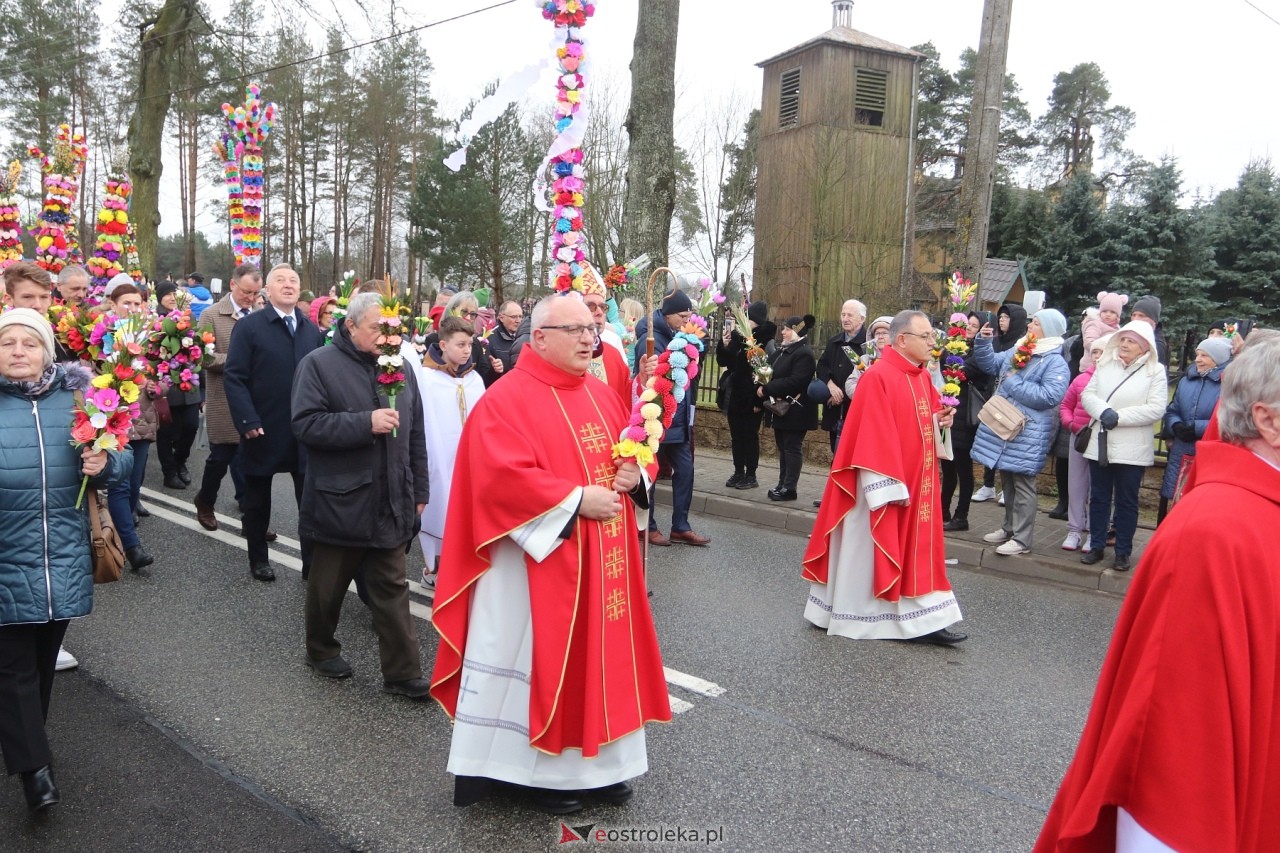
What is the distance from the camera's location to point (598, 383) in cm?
379

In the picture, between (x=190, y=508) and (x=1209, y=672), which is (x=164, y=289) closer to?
(x=190, y=508)

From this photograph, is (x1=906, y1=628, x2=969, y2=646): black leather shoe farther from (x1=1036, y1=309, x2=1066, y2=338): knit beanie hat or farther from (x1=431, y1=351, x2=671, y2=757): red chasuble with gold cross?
(x1=1036, y1=309, x2=1066, y2=338): knit beanie hat

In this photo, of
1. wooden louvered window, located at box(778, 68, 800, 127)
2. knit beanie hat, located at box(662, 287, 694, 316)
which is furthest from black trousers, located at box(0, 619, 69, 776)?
wooden louvered window, located at box(778, 68, 800, 127)


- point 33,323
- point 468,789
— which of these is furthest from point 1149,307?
point 33,323

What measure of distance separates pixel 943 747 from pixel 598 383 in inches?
87.9

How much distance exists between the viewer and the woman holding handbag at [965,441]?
8.32 meters

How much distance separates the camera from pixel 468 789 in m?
3.45

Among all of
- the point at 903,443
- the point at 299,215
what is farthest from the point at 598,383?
the point at 299,215

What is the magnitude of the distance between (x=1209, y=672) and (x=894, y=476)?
3.68 m

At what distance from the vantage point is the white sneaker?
7.45 metres

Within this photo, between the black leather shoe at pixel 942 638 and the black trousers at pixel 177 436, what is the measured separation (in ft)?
22.4

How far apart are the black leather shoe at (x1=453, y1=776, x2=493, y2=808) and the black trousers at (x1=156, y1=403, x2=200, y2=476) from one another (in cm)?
656

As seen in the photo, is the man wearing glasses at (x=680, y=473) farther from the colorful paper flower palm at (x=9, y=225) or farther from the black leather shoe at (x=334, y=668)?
the colorful paper flower palm at (x=9, y=225)

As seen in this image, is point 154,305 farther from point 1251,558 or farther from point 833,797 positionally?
point 1251,558
